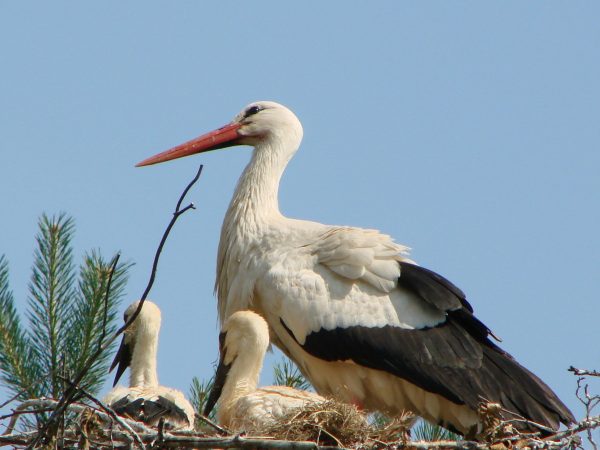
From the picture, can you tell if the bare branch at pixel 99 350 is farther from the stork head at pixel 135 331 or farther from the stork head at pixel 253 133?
the stork head at pixel 253 133

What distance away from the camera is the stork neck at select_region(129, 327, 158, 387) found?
22.8ft

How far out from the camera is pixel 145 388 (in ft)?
21.3

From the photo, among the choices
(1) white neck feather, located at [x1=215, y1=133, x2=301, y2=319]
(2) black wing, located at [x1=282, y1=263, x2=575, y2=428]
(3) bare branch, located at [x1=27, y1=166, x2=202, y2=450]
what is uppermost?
(1) white neck feather, located at [x1=215, y1=133, x2=301, y2=319]

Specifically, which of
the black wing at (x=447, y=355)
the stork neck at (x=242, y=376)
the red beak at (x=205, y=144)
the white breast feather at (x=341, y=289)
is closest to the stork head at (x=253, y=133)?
the red beak at (x=205, y=144)

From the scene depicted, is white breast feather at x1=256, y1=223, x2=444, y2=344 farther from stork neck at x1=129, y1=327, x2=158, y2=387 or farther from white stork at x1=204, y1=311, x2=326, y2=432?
stork neck at x1=129, y1=327, x2=158, y2=387

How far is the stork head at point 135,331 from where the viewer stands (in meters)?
7.07

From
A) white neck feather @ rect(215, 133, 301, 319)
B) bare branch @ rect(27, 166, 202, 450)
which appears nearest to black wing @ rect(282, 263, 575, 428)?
white neck feather @ rect(215, 133, 301, 319)

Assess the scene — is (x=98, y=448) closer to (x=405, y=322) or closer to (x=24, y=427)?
(x=24, y=427)

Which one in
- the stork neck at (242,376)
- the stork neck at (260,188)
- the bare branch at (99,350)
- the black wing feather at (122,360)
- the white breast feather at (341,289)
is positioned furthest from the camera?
the stork neck at (260,188)

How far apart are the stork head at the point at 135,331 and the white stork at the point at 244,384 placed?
36cm

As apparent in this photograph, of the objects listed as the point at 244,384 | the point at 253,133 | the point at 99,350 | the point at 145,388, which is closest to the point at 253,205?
the point at 253,133

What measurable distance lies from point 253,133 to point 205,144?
31 cm

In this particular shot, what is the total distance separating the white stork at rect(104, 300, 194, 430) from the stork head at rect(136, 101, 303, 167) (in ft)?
3.97

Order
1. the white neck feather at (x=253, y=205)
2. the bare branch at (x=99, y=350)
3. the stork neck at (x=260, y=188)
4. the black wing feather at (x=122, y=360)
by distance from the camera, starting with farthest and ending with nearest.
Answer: the stork neck at (x=260, y=188)
the white neck feather at (x=253, y=205)
the black wing feather at (x=122, y=360)
the bare branch at (x=99, y=350)
